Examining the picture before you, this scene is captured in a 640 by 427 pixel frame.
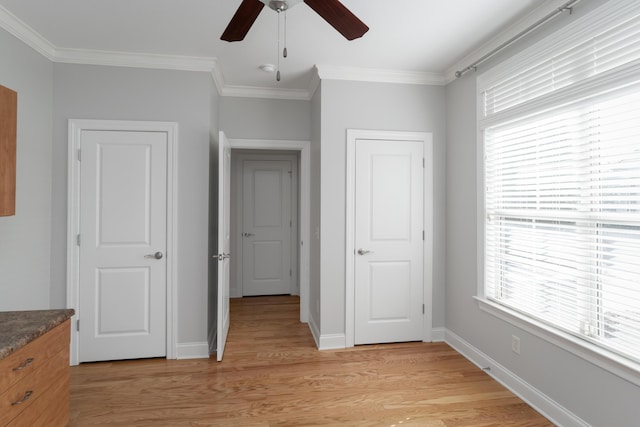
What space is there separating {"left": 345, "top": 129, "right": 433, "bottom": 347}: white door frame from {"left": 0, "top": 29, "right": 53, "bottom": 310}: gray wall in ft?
8.28

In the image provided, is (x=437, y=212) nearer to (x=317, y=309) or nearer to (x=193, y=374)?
(x=317, y=309)

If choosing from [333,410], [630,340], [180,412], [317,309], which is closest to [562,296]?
[630,340]

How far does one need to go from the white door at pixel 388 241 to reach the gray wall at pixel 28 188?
2.61 m

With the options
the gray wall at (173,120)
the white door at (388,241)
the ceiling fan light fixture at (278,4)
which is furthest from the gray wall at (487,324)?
the gray wall at (173,120)

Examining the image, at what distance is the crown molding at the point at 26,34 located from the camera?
2227mm

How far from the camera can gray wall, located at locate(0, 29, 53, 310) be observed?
2.31m

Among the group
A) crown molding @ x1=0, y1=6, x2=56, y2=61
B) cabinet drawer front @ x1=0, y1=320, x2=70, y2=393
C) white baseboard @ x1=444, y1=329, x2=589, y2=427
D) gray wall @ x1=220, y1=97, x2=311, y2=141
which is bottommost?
white baseboard @ x1=444, y1=329, x2=589, y2=427

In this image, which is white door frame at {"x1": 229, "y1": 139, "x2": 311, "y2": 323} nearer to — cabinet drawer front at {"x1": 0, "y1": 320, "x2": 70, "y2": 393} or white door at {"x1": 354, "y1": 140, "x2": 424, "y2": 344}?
white door at {"x1": 354, "y1": 140, "x2": 424, "y2": 344}

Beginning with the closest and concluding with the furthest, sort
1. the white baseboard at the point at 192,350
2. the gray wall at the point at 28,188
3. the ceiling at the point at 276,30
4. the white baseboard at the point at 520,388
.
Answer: the white baseboard at the point at 520,388 → the ceiling at the point at 276,30 → the gray wall at the point at 28,188 → the white baseboard at the point at 192,350

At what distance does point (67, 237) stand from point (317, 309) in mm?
2275

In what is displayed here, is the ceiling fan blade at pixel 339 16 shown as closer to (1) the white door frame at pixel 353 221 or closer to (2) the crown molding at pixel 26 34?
(1) the white door frame at pixel 353 221

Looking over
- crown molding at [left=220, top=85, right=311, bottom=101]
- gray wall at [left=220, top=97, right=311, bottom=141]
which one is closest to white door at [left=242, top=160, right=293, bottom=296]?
gray wall at [left=220, top=97, right=311, bottom=141]

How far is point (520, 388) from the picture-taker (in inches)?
91.4

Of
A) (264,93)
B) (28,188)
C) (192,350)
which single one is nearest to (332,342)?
(192,350)
